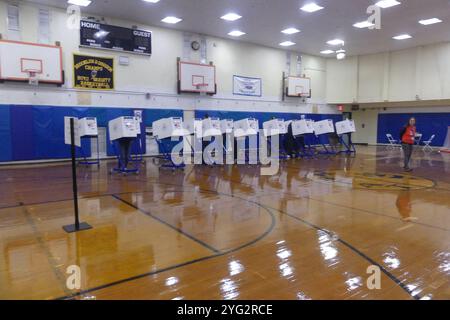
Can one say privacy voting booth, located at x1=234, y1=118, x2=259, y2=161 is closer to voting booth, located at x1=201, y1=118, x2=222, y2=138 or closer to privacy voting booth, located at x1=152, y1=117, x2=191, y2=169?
voting booth, located at x1=201, y1=118, x2=222, y2=138

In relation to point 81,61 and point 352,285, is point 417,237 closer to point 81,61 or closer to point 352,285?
point 352,285

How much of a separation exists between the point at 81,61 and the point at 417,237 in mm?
10305

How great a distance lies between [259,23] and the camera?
12.1 metres

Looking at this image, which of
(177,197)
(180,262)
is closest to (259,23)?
(177,197)

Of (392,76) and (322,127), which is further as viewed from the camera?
(392,76)

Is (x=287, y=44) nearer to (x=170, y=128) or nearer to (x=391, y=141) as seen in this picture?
(x=391, y=141)

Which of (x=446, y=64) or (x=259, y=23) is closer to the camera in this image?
(x=259, y=23)

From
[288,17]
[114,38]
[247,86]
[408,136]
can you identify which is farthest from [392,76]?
[114,38]

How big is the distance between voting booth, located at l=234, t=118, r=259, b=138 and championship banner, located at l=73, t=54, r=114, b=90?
445 cm

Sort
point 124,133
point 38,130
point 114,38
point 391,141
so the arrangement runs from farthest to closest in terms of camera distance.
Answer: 1. point 391,141
2. point 114,38
3. point 38,130
4. point 124,133

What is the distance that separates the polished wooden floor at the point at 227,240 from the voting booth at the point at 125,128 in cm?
158

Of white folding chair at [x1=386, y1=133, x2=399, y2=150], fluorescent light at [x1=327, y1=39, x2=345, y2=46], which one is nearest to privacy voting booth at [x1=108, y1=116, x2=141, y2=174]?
fluorescent light at [x1=327, y1=39, x2=345, y2=46]

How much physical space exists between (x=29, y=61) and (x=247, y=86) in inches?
331

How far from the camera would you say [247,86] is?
14.9 m
